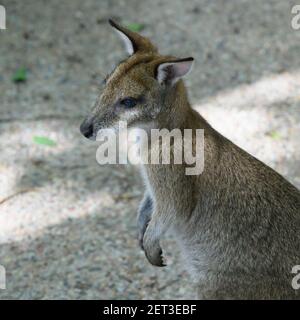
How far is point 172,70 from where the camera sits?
14.0 ft

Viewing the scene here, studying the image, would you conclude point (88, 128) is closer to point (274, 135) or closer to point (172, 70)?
point (172, 70)

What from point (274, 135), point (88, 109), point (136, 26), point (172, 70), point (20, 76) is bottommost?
point (172, 70)

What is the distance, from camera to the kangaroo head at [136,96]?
434cm

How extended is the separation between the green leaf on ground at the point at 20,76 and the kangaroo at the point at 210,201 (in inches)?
115

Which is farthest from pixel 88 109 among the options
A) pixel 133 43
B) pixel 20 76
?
pixel 133 43

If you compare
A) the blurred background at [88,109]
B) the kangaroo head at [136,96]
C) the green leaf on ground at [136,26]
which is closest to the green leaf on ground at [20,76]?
the blurred background at [88,109]

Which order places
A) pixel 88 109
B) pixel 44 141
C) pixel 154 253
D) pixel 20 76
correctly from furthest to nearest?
1. pixel 20 76
2. pixel 88 109
3. pixel 44 141
4. pixel 154 253

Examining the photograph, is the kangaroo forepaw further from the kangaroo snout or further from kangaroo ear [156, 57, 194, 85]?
kangaroo ear [156, 57, 194, 85]

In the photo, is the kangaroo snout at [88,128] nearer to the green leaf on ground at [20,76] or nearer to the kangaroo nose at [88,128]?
the kangaroo nose at [88,128]

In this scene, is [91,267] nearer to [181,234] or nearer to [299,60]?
[181,234]

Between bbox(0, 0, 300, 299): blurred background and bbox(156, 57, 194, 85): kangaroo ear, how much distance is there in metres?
1.57

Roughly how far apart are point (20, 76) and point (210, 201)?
11.5 feet
